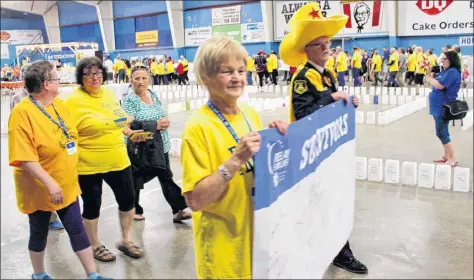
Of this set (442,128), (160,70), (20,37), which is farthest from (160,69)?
(442,128)

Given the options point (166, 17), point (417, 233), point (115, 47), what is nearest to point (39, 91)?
point (417, 233)

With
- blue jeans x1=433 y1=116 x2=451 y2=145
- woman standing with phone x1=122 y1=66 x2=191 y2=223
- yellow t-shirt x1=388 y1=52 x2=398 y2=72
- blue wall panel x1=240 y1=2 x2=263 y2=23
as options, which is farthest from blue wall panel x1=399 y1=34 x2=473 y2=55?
woman standing with phone x1=122 y1=66 x2=191 y2=223

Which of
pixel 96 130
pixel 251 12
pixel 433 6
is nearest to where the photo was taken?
pixel 96 130

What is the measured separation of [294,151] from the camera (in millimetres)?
2002

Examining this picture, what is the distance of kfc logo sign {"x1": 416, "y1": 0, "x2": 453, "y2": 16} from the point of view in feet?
65.7

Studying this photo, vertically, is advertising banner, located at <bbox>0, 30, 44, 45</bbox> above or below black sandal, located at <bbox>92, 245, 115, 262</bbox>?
above

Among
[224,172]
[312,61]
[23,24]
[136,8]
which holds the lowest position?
[224,172]

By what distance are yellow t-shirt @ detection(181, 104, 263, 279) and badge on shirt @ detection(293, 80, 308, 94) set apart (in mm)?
1212

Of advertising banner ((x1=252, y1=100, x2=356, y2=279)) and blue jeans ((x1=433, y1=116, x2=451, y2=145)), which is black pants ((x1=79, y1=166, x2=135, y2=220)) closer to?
advertising banner ((x1=252, y1=100, x2=356, y2=279))

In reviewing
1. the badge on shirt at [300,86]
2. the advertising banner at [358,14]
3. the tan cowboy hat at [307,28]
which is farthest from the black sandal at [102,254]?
the advertising banner at [358,14]

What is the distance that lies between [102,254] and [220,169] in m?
2.41

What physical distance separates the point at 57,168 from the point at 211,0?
2587cm

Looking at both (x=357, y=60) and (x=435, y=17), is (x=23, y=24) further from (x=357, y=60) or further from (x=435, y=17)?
(x=435, y=17)

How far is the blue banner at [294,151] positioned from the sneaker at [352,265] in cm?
98
